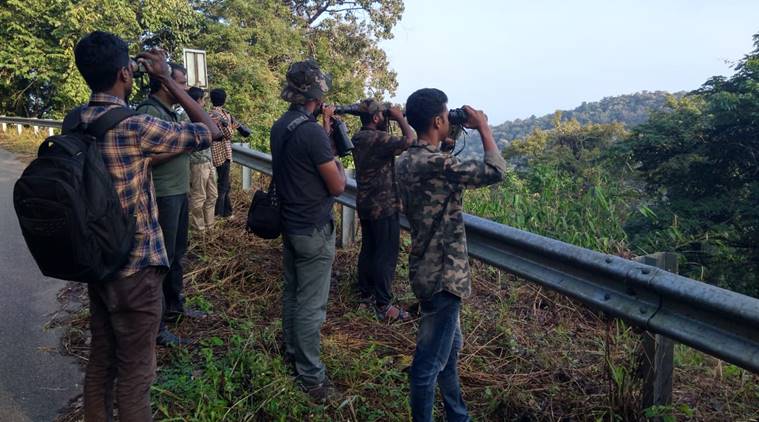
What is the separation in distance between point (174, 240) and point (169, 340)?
720 millimetres

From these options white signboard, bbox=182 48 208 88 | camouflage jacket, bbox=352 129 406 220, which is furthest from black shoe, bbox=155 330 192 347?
white signboard, bbox=182 48 208 88

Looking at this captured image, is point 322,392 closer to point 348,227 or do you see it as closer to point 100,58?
point 100,58

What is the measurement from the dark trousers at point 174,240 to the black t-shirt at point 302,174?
1035 millimetres

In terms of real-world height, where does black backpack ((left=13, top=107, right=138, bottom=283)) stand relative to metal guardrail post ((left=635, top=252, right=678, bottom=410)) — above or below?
above

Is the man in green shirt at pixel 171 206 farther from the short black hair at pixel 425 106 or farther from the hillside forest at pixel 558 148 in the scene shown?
the hillside forest at pixel 558 148

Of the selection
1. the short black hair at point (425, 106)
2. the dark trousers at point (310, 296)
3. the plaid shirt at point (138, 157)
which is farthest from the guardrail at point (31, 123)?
the short black hair at point (425, 106)

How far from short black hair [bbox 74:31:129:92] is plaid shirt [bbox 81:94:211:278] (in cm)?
7

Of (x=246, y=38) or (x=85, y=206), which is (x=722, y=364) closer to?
(x=85, y=206)

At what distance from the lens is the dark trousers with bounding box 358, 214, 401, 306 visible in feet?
14.9

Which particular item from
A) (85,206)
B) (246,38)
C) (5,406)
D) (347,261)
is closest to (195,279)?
(347,261)

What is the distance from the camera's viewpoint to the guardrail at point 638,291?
229cm

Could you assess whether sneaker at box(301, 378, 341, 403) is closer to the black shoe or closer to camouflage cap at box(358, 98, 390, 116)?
the black shoe

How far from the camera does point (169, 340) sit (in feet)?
12.9

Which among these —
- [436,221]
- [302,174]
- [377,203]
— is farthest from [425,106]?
[377,203]
